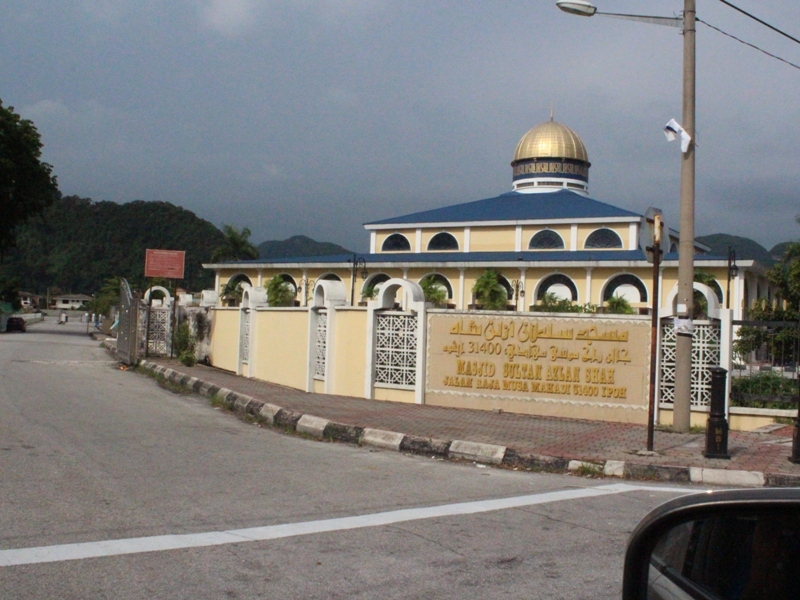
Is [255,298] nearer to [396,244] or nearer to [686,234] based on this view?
[686,234]

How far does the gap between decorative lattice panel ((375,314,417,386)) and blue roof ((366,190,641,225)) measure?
32.1 m

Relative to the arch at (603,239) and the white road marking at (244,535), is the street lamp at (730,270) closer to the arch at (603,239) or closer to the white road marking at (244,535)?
the arch at (603,239)

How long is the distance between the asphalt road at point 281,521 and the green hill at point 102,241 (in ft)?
316

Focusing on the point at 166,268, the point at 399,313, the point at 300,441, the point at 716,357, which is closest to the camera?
the point at 300,441

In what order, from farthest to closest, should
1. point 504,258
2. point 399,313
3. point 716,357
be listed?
point 504,258 → point 399,313 → point 716,357

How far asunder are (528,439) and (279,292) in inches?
1437

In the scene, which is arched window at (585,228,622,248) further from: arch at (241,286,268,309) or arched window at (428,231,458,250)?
arch at (241,286,268,309)

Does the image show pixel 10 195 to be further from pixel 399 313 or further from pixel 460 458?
pixel 460 458

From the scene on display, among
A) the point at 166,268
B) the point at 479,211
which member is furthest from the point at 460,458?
the point at 479,211

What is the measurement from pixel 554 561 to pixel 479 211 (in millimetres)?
45525

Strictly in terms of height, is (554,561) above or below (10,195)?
below

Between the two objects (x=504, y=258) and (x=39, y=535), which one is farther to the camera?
(x=504, y=258)

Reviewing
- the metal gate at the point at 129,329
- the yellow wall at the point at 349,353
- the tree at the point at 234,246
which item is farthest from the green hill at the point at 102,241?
the yellow wall at the point at 349,353

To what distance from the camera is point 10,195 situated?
48.1 metres
